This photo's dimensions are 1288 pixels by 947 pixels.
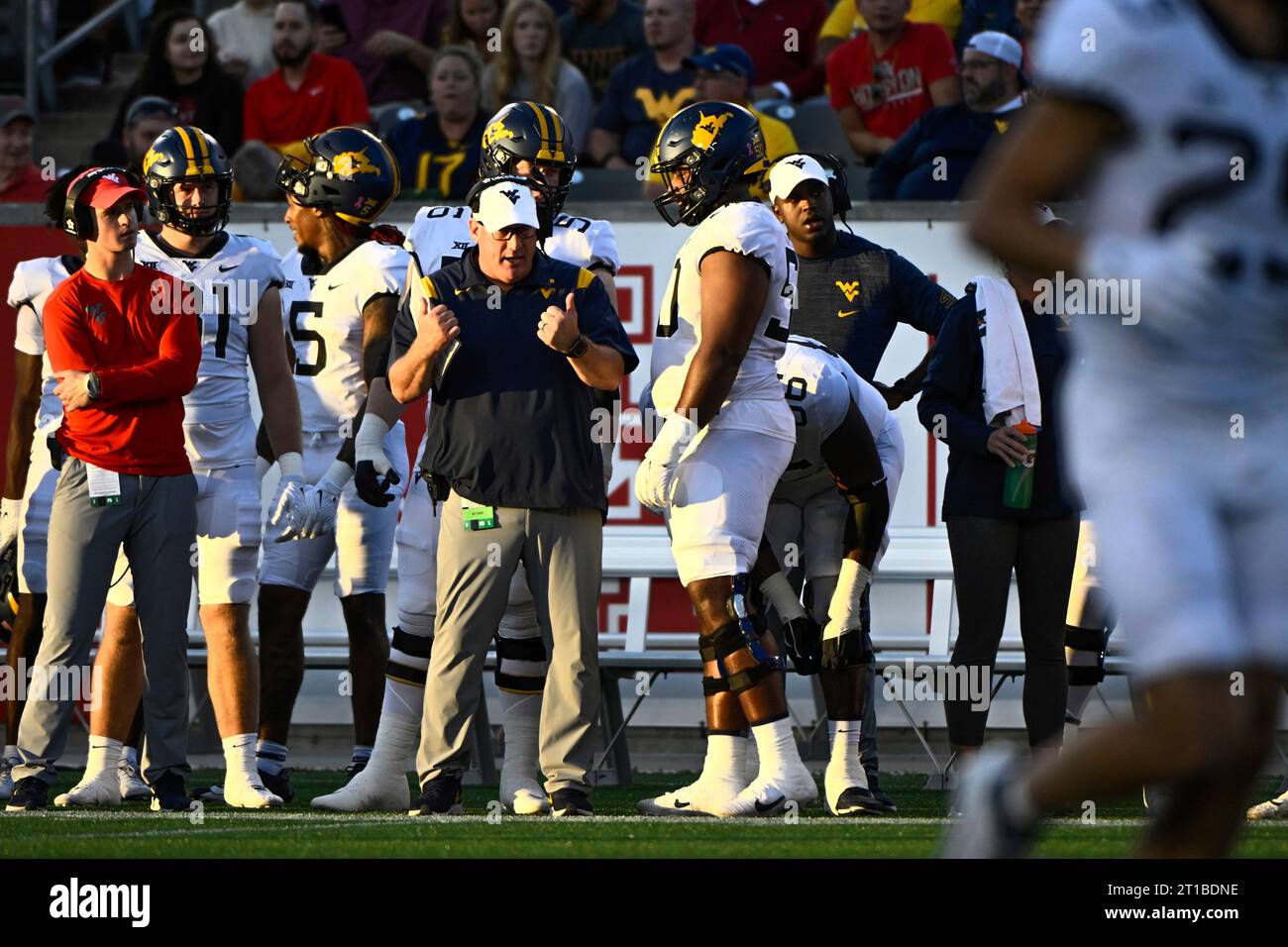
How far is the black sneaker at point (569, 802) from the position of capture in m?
7.05

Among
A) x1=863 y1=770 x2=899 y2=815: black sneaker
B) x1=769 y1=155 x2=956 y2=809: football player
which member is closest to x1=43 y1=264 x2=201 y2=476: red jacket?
x1=769 y1=155 x2=956 y2=809: football player

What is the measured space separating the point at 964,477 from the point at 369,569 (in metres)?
2.31

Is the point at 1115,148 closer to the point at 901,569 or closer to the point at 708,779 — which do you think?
the point at 708,779

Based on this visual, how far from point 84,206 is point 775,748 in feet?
9.85

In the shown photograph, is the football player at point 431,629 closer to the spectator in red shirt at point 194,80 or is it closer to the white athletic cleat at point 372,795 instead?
the white athletic cleat at point 372,795

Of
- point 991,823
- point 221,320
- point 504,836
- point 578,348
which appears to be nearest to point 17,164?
point 221,320

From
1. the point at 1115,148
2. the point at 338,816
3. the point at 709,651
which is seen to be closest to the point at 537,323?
the point at 709,651

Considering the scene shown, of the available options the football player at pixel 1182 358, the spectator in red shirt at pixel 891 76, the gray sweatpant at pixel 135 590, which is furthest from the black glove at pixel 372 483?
the spectator in red shirt at pixel 891 76

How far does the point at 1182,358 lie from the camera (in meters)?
3.55

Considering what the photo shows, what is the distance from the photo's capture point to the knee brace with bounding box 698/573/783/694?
700 centimetres

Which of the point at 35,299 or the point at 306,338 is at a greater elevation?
the point at 35,299

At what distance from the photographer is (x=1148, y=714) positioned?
3.51 meters

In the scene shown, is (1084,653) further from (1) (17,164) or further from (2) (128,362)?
(1) (17,164)

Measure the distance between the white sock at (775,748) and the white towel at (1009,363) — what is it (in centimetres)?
144
